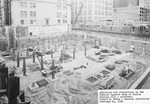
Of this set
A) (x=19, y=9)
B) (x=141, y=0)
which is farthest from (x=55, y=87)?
(x=141, y=0)

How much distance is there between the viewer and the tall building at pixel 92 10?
44.6 meters

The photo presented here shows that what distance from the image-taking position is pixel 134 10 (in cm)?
3616

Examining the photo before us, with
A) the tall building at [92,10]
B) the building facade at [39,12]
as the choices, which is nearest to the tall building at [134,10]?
the tall building at [92,10]

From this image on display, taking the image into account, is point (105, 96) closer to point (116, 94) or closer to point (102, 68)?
point (116, 94)

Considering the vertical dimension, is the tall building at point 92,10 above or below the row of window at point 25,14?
above

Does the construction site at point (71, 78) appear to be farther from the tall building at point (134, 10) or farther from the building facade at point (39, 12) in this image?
the tall building at point (134, 10)

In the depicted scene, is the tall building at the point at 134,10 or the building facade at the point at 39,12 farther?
the tall building at the point at 134,10

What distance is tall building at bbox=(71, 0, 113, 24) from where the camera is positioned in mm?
44625

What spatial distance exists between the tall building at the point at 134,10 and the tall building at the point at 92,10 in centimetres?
775

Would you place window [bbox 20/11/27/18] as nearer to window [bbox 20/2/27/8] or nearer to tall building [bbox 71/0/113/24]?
window [bbox 20/2/27/8]

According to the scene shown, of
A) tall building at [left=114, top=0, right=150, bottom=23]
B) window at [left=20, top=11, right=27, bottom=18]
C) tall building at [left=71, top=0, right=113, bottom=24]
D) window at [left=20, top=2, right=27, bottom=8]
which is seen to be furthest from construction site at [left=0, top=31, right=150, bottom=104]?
tall building at [left=71, top=0, right=113, bottom=24]

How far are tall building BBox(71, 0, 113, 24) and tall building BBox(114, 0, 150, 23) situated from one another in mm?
7752

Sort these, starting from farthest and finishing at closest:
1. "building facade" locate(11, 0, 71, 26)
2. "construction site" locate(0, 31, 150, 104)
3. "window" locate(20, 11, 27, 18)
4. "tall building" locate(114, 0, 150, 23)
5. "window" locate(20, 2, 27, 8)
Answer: "tall building" locate(114, 0, 150, 23) < "window" locate(20, 11, 27, 18) < "window" locate(20, 2, 27, 8) < "building facade" locate(11, 0, 71, 26) < "construction site" locate(0, 31, 150, 104)

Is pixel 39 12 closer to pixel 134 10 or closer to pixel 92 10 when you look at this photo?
pixel 92 10
